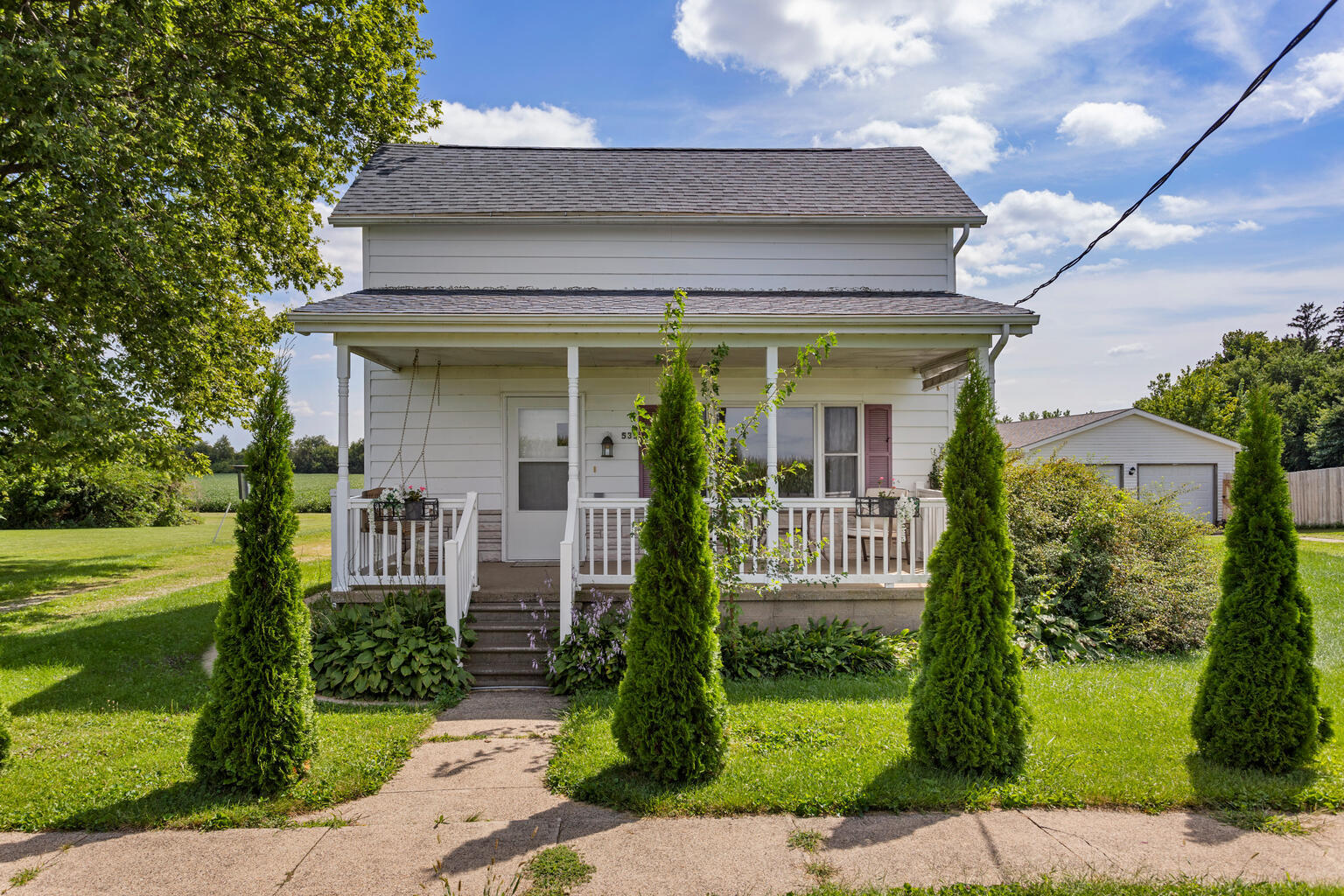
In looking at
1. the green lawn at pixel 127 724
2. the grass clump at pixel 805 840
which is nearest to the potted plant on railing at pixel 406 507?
the green lawn at pixel 127 724

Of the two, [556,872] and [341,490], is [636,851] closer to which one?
[556,872]

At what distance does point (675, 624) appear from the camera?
13.6 feet

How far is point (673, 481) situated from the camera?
4.30 metres

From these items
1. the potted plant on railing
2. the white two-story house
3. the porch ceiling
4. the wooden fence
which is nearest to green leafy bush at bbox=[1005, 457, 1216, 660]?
the white two-story house

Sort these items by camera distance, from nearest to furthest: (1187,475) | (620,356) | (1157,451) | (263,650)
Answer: (263,650)
(620,356)
(1157,451)
(1187,475)

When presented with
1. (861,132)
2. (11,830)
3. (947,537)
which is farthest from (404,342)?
(861,132)

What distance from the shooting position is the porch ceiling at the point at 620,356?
7.56 metres

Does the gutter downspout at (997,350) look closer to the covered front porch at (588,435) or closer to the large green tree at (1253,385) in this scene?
the covered front porch at (588,435)

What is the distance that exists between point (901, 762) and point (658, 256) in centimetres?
729

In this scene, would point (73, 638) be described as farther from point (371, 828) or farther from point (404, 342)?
point (371, 828)

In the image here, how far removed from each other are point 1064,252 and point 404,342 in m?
7.73

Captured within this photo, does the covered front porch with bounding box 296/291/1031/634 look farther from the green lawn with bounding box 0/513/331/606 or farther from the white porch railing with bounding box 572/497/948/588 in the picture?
the green lawn with bounding box 0/513/331/606

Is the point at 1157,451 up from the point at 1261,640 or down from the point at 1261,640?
up

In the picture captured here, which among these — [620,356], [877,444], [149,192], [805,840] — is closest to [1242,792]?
[805,840]
